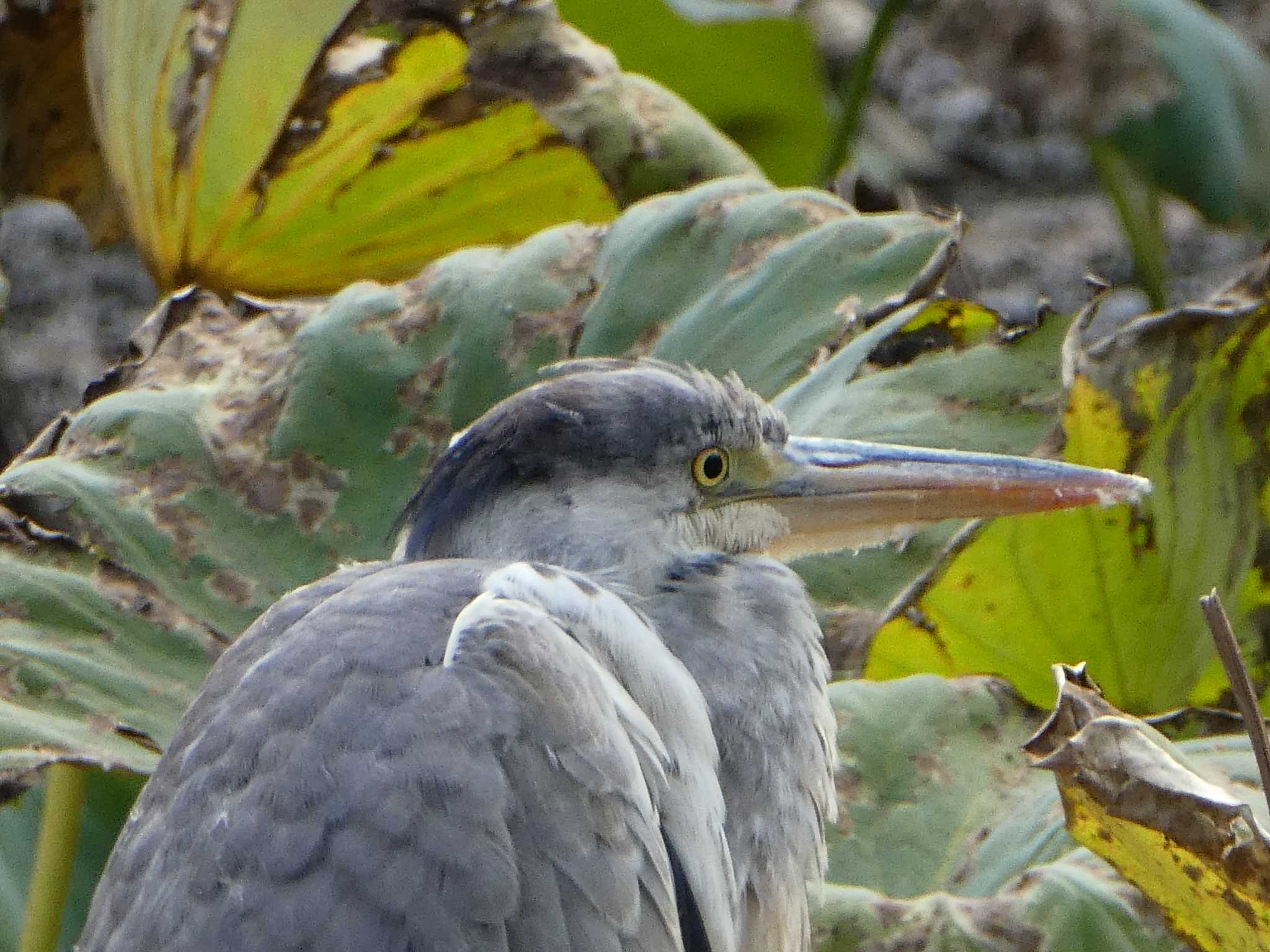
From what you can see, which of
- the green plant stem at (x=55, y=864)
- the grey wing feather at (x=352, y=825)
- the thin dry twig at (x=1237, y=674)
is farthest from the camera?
the green plant stem at (x=55, y=864)

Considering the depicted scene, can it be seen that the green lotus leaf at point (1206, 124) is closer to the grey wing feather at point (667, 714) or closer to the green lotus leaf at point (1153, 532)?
the green lotus leaf at point (1153, 532)

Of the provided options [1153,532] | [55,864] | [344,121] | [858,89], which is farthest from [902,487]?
[858,89]

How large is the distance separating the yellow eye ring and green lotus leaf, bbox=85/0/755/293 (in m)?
1.03

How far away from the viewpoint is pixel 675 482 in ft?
5.80

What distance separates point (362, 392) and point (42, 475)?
1.27ft

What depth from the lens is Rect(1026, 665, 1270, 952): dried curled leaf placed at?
4.49ft

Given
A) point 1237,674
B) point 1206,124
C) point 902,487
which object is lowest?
point 1206,124

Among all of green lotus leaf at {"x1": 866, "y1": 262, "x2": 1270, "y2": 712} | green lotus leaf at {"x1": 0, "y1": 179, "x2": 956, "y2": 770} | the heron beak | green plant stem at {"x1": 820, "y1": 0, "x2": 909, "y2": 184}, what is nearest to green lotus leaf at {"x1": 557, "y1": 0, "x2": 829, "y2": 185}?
green plant stem at {"x1": 820, "y1": 0, "x2": 909, "y2": 184}

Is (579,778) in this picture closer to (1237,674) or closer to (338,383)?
(1237,674)

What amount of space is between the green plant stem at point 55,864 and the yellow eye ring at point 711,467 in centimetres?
73

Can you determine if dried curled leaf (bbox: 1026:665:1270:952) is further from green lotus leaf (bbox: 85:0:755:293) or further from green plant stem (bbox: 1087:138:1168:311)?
green plant stem (bbox: 1087:138:1168:311)

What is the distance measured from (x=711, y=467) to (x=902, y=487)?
20 centimetres

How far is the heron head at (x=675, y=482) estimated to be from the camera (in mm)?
1699

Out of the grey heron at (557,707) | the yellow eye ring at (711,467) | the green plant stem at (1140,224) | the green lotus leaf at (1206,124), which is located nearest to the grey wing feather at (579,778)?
the grey heron at (557,707)
